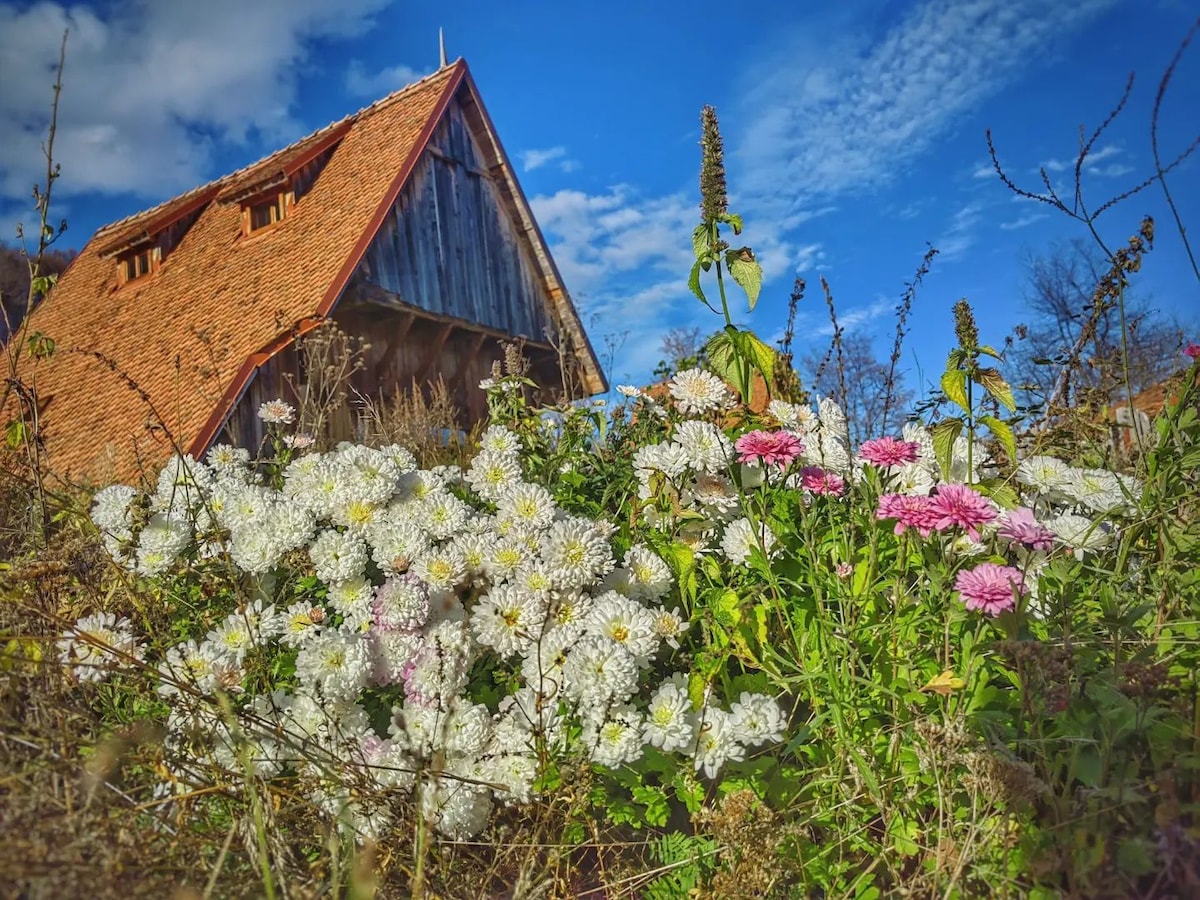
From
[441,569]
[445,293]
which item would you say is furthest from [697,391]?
[445,293]

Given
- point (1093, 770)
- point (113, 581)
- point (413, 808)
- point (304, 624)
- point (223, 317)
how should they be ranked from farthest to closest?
point (223, 317) → point (113, 581) → point (304, 624) → point (413, 808) → point (1093, 770)

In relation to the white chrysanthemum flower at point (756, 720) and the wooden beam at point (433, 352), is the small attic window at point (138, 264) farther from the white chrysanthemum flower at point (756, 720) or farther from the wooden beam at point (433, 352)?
the white chrysanthemum flower at point (756, 720)

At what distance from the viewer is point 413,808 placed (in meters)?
1.82

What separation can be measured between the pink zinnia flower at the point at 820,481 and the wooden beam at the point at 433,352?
9.59m

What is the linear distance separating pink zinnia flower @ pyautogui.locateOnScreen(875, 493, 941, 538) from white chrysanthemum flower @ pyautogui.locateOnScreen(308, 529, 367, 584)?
4.62 feet

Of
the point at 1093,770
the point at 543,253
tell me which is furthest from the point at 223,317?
the point at 1093,770

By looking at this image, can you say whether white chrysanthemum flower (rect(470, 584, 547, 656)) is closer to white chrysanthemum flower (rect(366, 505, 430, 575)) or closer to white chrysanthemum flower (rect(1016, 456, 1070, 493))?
white chrysanthemum flower (rect(366, 505, 430, 575))

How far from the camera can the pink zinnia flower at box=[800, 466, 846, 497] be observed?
232 centimetres

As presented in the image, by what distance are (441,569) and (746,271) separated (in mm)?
1154

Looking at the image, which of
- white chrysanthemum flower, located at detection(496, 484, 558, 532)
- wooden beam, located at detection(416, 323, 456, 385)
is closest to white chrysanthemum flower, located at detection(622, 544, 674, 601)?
white chrysanthemum flower, located at detection(496, 484, 558, 532)

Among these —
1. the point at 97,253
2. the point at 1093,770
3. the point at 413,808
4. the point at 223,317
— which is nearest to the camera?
the point at 1093,770

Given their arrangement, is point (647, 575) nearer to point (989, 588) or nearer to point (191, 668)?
point (989, 588)

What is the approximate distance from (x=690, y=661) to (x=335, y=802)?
0.98 m

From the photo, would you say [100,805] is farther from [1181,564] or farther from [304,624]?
[1181,564]
